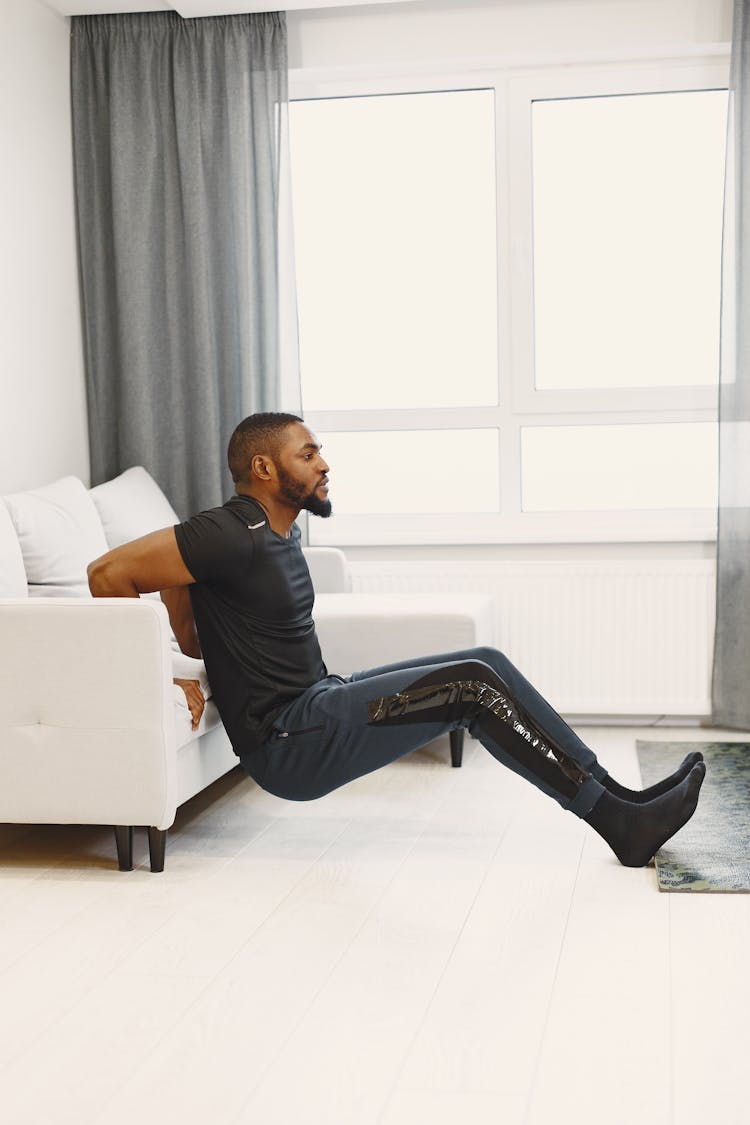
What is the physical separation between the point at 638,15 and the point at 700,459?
1.52 meters

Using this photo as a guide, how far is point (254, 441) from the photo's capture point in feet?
9.78

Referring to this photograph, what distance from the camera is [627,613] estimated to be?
14.6 feet

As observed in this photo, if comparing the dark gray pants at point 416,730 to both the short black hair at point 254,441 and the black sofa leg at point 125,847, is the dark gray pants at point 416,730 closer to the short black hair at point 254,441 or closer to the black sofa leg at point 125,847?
the black sofa leg at point 125,847

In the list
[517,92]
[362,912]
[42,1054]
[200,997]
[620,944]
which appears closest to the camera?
[42,1054]

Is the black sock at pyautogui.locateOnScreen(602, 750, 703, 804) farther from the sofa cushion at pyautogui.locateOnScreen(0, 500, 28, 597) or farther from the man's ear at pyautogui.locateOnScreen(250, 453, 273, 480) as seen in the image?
the sofa cushion at pyautogui.locateOnScreen(0, 500, 28, 597)

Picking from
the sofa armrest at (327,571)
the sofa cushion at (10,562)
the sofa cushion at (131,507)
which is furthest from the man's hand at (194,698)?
the sofa armrest at (327,571)

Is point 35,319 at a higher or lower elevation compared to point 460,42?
lower

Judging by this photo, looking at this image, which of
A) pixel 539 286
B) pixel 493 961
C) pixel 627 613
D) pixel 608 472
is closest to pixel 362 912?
pixel 493 961

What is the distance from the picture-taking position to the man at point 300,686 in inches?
110

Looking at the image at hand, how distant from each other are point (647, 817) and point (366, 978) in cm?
84

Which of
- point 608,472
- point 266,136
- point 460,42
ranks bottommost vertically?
point 608,472

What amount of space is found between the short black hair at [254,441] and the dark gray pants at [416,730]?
549 millimetres

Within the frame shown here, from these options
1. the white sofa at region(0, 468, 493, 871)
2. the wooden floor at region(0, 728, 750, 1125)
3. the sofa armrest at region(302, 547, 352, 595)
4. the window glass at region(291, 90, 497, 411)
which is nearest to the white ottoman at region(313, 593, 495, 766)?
the sofa armrest at region(302, 547, 352, 595)

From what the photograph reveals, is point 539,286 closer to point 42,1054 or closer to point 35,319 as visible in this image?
Answer: point 35,319
